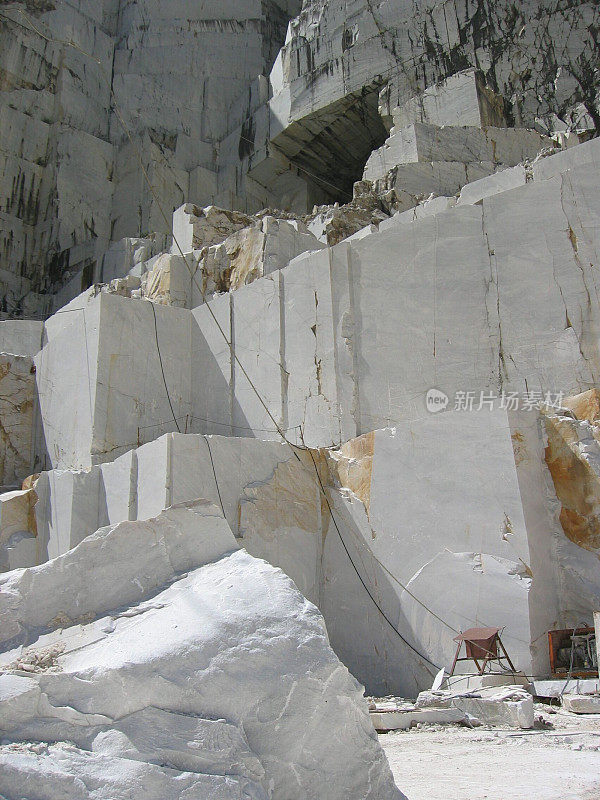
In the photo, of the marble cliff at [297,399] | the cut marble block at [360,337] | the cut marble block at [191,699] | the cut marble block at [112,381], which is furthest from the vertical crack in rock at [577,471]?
the cut marble block at [112,381]

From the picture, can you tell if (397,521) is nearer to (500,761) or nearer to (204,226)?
(500,761)

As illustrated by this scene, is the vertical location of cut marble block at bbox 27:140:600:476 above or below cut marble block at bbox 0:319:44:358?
below

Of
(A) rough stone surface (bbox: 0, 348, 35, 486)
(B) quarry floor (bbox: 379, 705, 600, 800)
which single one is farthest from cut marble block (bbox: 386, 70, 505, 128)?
(B) quarry floor (bbox: 379, 705, 600, 800)

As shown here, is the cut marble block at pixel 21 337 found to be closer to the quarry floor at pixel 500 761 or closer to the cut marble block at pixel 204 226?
the cut marble block at pixel 204 226

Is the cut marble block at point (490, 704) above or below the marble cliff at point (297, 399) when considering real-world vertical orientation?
below

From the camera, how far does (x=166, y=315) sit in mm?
11141

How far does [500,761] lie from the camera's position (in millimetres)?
3520

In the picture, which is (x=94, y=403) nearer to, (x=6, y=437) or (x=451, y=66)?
(x=6, y=437)

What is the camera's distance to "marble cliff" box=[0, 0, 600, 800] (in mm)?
2500

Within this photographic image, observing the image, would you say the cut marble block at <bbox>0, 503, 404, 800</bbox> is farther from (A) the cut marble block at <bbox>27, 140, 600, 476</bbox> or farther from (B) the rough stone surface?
(B) the rough stone surface

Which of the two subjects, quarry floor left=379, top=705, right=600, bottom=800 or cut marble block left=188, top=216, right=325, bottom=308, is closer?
quarry floor left=379, top=705, right=600, bottom=800

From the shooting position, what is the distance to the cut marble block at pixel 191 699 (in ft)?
7.38

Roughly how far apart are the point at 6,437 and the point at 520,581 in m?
7.97

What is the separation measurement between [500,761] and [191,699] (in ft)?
6.00
